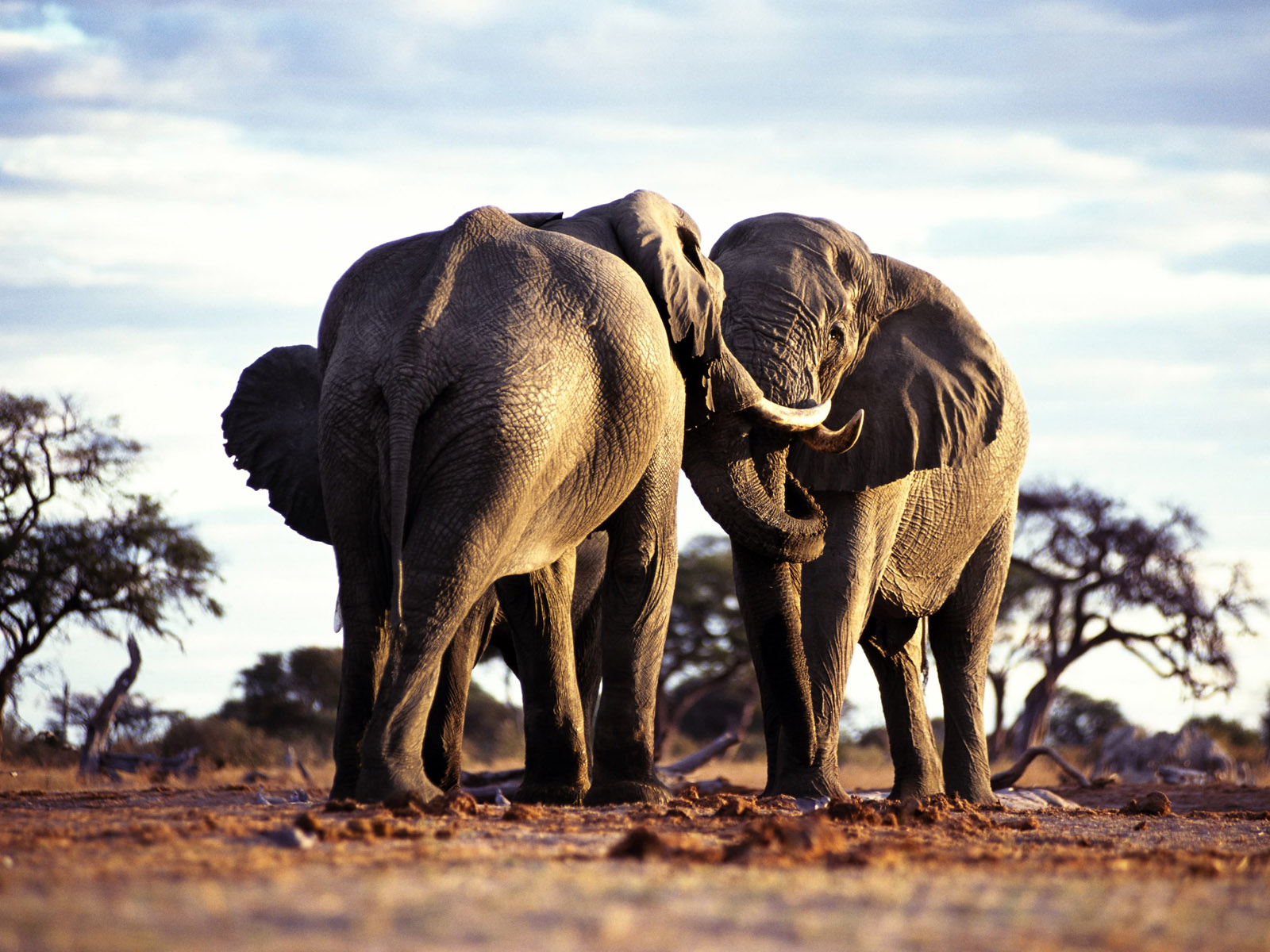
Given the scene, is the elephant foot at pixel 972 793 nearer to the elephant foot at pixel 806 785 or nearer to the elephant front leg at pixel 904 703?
the elephant front leg at pixel 904 703

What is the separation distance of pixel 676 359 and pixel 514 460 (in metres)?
1.71

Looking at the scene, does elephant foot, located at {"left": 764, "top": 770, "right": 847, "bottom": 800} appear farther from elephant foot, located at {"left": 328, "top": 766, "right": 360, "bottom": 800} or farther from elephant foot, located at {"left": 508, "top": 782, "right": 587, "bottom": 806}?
elephant foot, located at {"left": 328, "top": 766, "right": 360, "bottom": 800}

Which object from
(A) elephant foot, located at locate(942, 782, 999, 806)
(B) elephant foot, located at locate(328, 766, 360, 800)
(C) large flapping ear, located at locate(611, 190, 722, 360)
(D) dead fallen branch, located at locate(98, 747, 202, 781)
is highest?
(C) large flapping ear, located at locate(611, 190, 722, 360)

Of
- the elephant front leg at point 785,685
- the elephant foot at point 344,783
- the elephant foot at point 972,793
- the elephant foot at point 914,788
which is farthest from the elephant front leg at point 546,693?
the elephant foot at point 972,793

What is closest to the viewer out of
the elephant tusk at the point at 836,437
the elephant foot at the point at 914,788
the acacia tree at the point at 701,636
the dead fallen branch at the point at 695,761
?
the elephant tusk at the point at 836,437

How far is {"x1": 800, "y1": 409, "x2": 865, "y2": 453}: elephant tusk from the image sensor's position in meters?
7.94

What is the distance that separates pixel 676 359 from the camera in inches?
276

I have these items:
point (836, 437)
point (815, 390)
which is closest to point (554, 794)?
point (836, 437)

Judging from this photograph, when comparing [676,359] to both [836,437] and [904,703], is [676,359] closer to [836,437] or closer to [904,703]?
[836,437]

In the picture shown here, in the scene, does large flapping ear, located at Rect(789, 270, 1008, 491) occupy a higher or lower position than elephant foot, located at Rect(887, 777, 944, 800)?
higher

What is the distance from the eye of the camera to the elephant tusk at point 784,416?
7527 millimetres

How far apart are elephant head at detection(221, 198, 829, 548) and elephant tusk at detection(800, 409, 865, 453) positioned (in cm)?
13

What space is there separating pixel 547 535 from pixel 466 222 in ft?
4.25

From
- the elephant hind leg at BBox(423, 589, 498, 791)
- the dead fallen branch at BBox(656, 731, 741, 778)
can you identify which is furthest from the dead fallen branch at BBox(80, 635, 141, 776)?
the elephant hind leg at BBox(423, 589, 498, 791)
